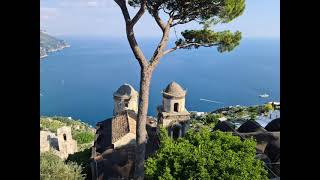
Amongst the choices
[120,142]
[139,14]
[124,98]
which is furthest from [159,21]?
[124,98]

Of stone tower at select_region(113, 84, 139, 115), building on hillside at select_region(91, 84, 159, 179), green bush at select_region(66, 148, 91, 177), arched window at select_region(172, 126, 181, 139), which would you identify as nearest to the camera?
building on hillside at select_region(91, 84, 159, 179)

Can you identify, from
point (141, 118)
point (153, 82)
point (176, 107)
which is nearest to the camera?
point (141, 118)

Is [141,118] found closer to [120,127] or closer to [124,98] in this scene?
[120,127]

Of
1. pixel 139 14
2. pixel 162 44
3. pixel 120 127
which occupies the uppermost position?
pixel 139 14

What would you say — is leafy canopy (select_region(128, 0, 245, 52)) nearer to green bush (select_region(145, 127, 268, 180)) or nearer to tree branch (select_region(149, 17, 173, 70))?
tree branch (select_region(149, 17, 173, 70))

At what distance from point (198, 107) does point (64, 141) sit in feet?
178

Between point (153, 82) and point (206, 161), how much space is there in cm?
7860

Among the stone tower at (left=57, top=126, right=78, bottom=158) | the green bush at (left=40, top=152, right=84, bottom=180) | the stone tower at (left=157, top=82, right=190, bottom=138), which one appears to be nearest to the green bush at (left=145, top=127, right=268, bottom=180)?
the green bush at (left=40, top=152, right=84, bottom=180)

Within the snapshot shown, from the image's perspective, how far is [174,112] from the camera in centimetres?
1678

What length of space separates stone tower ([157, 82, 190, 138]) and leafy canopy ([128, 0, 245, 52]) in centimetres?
547

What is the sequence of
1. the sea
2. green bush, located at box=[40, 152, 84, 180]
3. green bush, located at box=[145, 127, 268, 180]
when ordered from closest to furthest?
green bush, located at box=[145, 127, 268, 180] < green bush, located at box=[40, 152, 84, 180] < the sea

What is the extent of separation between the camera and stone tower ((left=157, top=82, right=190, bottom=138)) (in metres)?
16.6
